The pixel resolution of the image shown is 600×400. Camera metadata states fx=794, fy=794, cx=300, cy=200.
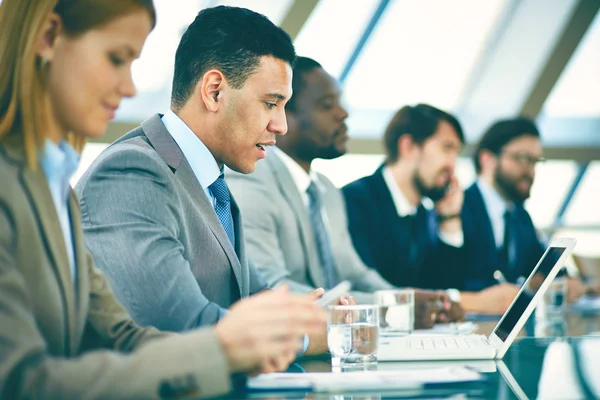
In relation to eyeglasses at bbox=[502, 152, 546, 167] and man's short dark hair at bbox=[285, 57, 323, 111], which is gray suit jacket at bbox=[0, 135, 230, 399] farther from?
eyeglasses at bbox=[502, 152, 546, 167]

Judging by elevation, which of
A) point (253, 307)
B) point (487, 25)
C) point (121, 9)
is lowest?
point (253, 307)

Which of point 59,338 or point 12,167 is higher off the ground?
point 12,167

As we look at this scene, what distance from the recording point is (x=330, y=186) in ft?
12.7

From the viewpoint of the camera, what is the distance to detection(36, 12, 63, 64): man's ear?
104cm

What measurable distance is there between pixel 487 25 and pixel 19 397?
738cm

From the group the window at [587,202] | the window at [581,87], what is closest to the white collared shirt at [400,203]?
the window at [581,87]

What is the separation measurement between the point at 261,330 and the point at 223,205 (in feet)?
3.69

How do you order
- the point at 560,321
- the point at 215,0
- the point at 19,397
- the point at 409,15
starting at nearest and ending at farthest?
the point at 19,397 → the point at 560,321 → the point at 215,0 → the point at 409,15

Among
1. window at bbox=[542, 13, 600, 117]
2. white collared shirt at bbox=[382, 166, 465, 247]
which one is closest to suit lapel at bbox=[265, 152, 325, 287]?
white collared shirt at bbox=[382, 166, 465, 247]

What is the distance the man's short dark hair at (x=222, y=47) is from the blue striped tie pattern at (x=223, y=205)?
224 millimetres

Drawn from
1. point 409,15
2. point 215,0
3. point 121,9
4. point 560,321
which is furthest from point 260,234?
point 409,15

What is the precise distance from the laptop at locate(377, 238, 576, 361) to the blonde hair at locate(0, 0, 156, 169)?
978 millimetres

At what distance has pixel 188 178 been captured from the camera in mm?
1812

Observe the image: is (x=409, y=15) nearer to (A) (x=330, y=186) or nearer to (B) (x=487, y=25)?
(B) (x=487, y=25)
